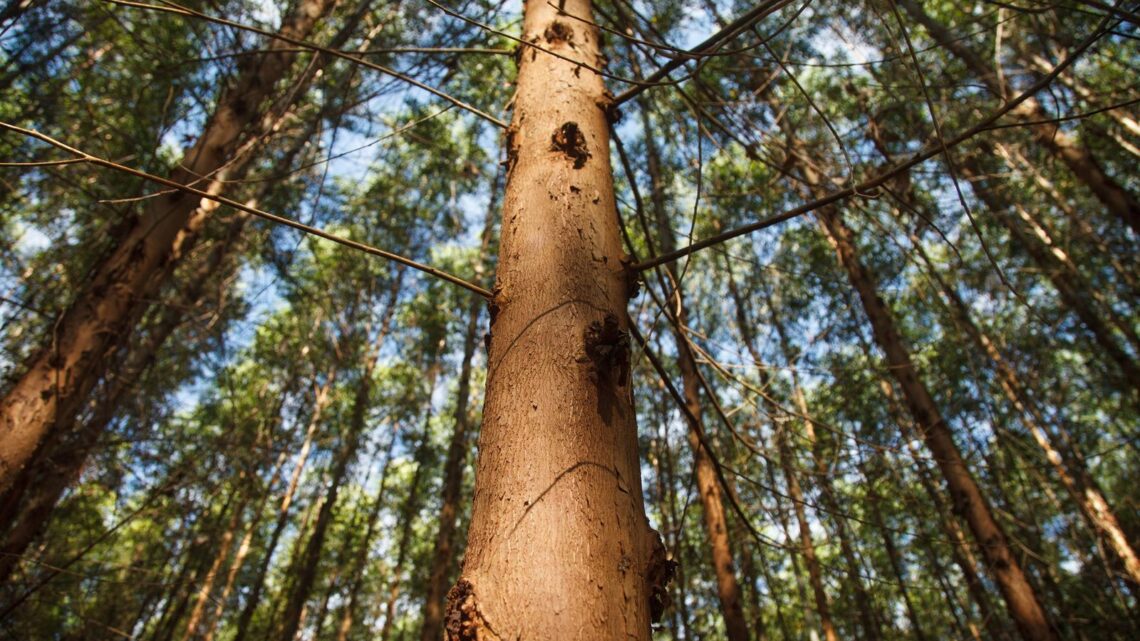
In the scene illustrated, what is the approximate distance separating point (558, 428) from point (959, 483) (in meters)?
4.48

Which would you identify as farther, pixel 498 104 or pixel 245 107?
pixel 498 104

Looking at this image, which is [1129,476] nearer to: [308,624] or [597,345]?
[597,345]

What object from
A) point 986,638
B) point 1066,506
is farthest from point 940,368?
point 986,638

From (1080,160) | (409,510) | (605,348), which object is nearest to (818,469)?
(1080,160)

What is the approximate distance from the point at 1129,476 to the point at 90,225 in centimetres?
2299

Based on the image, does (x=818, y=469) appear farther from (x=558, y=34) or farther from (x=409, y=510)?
(x=409, y=510)

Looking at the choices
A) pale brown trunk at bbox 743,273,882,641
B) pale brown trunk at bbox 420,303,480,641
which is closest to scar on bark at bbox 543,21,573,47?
pale brown trunk at bbox 743,273,882,641

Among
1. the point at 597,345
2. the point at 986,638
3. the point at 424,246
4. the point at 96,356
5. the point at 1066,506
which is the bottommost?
the point at 597,345

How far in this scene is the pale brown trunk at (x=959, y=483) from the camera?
3.73 m

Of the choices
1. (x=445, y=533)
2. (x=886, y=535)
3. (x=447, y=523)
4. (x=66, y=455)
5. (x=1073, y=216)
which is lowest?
(x=66, y=455)

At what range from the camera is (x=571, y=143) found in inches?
49.6

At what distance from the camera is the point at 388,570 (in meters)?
16.9

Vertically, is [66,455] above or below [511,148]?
above

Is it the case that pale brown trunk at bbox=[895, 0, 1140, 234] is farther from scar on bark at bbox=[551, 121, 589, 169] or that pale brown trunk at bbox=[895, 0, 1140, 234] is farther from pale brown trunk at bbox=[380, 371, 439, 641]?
pale brown trunk at bbox=[380, 371, 439, 641]
